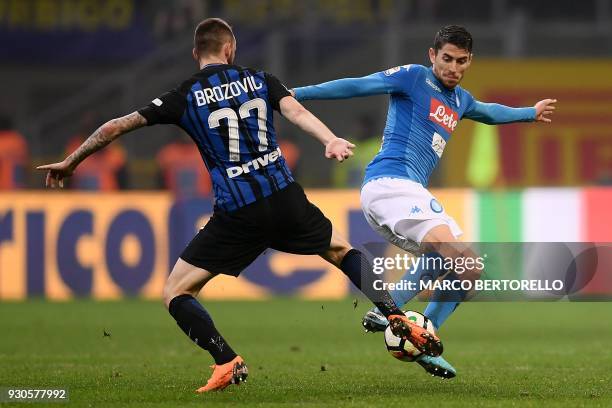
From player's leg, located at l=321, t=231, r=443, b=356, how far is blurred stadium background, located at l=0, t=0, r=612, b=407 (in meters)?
0.33

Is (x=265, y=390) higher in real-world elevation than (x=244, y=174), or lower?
lower

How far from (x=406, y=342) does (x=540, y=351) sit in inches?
124

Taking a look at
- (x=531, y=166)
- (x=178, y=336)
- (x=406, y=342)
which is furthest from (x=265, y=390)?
(x=531, y=166)

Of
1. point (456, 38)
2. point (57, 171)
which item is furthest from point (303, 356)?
point (57, 171)

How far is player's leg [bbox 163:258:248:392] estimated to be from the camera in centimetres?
711

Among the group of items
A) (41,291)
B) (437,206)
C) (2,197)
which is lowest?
(41,291)

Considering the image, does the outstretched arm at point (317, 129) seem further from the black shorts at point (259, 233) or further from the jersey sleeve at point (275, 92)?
the black shorts at point (259, 233)

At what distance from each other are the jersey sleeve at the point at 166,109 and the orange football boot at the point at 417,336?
65.1 inches

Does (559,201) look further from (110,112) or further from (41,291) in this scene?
(110,112)

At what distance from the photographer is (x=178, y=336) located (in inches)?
460

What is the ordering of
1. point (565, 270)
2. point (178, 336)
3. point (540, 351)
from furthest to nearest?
point (178, 336) < point (540, 351) < point (565, 270)

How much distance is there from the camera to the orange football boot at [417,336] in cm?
702

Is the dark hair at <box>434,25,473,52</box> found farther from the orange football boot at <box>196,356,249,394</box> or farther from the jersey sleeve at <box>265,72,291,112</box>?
the orange football boot at <box>196,356,249,394</box>

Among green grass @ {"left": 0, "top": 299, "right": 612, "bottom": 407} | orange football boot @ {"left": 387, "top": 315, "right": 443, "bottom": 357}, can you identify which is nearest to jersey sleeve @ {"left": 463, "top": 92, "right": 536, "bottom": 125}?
green grass @ {"left": 0, "top": 299, "right": 612, "bottom": 407}
